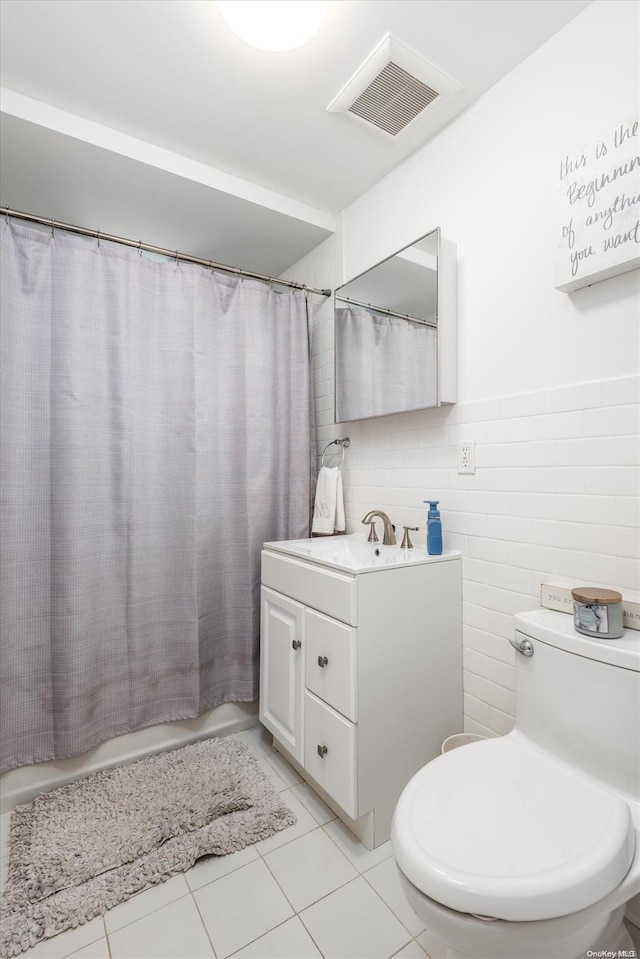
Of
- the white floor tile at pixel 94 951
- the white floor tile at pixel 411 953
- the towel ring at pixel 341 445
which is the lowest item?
the white floor tile at pixel 94 951

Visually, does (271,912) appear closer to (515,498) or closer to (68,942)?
(68,942)

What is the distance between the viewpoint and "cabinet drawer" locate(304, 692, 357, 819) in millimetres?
1367

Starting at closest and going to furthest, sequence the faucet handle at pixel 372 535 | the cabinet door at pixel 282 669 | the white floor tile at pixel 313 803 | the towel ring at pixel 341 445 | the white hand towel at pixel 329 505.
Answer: the white floor tile at pixel 313 803, the cabinet door at pixel 282 669, the faucet handle at pixel 372 535, the white hand towel at pixel 329 505, the towel ring at pixel 341 445

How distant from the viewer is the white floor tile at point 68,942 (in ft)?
3.67

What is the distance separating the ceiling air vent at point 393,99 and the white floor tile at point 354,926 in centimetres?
250

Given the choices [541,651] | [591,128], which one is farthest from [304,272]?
[541,651]

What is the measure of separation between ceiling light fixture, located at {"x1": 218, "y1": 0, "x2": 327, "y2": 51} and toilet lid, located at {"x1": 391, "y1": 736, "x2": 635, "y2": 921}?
2.02m

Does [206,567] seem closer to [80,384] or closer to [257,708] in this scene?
[257,708]

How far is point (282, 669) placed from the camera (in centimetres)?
177

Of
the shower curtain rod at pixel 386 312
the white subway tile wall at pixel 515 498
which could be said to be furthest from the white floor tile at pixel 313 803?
the shower curtain rod at pixel 386 312

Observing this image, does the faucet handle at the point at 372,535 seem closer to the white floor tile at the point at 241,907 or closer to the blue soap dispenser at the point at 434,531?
the blue soap dispenser at the point at 434,531

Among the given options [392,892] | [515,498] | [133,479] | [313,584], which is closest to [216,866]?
[392,892]

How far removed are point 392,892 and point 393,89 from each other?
2.50 m

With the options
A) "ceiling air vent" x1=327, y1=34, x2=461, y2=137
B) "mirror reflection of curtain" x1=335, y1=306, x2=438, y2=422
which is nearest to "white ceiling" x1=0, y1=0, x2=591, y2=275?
"ceiling air vent" x1=327, y1=34, x2=461, y2=137
